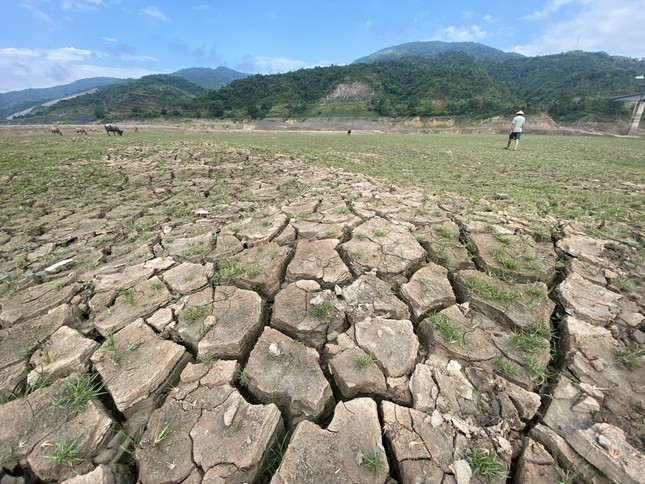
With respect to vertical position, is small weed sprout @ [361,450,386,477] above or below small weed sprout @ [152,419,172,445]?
below

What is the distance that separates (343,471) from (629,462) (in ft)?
3.56

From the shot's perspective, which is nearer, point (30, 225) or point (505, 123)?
point (30, 225)

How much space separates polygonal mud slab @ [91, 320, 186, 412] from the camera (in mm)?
1373

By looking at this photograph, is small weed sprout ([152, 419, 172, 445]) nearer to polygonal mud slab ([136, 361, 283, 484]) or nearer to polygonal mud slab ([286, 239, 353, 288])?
polygonal mud slab ([136, 361, 283, 484])

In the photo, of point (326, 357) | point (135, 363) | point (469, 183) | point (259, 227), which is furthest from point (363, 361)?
point (469, 183)

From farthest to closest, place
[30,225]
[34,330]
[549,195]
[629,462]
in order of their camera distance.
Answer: [549,195]
[30,225]
[34,330]
[629,462]

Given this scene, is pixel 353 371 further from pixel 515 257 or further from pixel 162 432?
pixel 515 257

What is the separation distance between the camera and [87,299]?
6.63ft

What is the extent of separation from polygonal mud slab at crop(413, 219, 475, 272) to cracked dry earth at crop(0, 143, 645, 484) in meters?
0.02

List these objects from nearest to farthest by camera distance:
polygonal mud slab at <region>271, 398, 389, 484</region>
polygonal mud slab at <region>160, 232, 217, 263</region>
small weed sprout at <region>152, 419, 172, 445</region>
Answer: polygonal mud slab at <region>271, 398, 389, 484</region> → small weed sprout at <region>152, 419, 172, 445</region> → polygonal mud slab at <region>160, 232, 217, 263</region>

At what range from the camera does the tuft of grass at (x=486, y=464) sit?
108 centimetres

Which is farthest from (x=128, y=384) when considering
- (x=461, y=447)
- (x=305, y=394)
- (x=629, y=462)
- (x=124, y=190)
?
(x=124, y=190)

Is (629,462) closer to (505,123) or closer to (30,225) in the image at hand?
(30,225)

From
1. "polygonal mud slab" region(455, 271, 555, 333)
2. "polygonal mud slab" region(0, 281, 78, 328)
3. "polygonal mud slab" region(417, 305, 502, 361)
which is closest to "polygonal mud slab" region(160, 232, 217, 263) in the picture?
"polygonal mud slab" region(0, 281, 78, 328)
